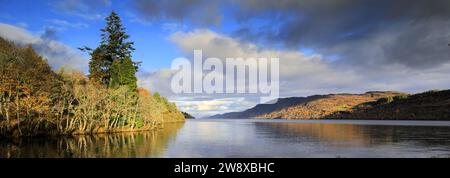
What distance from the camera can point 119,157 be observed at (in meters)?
35.0

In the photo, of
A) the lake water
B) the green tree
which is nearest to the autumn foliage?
the green tree

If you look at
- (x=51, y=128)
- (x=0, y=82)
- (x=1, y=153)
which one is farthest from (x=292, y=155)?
(x=51, y=128)

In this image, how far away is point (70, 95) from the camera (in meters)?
62.4

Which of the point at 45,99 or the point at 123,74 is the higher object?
the point at 123,74

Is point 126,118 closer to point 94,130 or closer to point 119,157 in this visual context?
point 94,130

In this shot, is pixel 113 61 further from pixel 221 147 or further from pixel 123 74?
pixel 221 147

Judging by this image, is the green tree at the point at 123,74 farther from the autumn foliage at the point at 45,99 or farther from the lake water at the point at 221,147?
the lake water at the point at 221,147

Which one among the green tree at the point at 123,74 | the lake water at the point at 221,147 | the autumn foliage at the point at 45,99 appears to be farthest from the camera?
the green tree at the point at 123,74

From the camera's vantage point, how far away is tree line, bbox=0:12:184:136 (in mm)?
52094

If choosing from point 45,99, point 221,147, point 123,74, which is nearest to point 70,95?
point 45,99

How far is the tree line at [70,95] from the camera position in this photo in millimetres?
52094

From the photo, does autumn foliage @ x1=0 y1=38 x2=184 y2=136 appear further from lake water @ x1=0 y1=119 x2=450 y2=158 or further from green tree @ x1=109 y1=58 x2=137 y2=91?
lake water @ x1=0 y1=119 x2=450 y2=158

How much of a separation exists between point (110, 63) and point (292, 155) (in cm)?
6626

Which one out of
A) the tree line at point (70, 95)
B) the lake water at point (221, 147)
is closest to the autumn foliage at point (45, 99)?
the tree line at point (70, 95)
